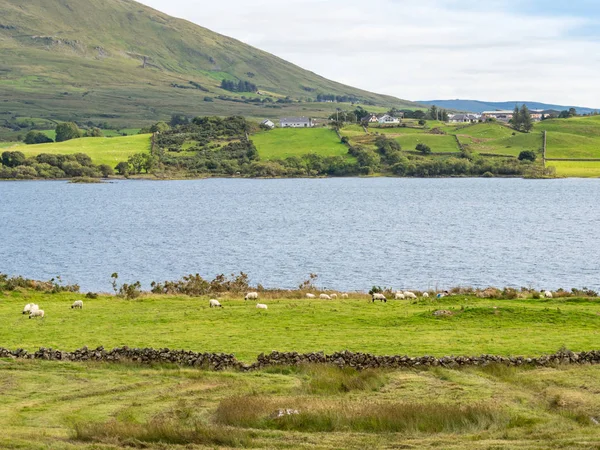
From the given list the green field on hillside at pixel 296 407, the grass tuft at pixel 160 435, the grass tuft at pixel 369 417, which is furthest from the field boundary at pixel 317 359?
the grass tuft at pixel 160 435

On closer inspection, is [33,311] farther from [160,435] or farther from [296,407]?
[160,435]

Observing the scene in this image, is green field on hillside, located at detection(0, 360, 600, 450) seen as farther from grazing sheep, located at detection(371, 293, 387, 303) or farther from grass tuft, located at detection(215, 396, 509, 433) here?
grazing sheep, located at detection(371, 293, 387, 303)

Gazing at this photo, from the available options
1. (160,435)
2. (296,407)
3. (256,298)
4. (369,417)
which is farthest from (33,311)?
(369,417)

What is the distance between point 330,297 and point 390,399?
19846 mm

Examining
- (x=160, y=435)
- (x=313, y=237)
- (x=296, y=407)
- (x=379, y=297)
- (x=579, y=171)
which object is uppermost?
(x=160, y=435)

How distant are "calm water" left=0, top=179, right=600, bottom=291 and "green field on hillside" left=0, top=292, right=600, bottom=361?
74.6 feet

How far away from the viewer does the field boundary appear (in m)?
24.6

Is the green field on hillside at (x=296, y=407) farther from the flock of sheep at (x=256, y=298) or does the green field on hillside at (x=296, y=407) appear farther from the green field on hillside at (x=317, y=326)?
the flock of sheep at (x=256, y=298)

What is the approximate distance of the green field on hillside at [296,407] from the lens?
17.7 meters

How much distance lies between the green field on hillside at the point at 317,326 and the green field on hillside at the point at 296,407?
3289mm

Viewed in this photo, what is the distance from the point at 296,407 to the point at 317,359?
5.05 metres

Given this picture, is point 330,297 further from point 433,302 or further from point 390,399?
point 390,399

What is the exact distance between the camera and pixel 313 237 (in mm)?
97875

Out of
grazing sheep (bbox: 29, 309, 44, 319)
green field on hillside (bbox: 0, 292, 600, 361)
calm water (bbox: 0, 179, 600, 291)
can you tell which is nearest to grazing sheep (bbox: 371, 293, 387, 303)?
green field on hillside (bbox: 0, 292, 600, 361)
